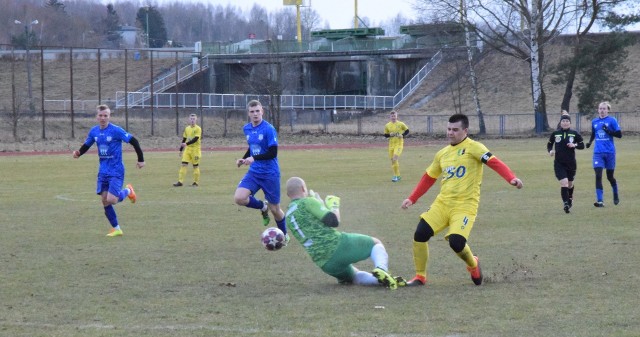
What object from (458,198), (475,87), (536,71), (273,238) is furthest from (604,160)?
(475,87)

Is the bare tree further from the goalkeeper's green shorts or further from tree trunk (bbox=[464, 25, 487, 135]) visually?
the goalkeeper's green shorts

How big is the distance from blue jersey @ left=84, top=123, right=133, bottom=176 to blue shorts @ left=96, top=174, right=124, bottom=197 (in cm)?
6

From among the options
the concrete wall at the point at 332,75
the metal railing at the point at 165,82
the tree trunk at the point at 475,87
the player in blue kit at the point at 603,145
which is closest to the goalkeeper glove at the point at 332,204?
the player in blue kit at the point at 603,145

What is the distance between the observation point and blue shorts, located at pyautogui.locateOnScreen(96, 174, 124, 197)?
14.4 meters

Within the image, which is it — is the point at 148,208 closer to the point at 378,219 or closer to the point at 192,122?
the point at 378,219

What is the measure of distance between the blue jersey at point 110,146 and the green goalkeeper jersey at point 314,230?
18.0 feet

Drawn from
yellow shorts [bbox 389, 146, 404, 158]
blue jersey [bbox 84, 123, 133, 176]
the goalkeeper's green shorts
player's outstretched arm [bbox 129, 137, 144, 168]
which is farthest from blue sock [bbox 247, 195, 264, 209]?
yellow shorts [bbox 389, 146, 404, 158]

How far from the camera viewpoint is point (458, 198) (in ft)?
32.3

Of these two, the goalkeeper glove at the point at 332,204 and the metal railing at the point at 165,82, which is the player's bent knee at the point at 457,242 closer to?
the goalkeeper glove at the point at 332,204

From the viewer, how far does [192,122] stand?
1001 inches

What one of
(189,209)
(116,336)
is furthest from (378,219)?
(116,336)

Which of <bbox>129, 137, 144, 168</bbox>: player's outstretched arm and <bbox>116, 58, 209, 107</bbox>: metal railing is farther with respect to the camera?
<bbox>116, 58, 209, 107</bbox>: metal railing

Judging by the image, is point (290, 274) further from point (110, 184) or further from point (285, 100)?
point (285, 100)

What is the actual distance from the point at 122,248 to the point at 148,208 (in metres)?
5.86
